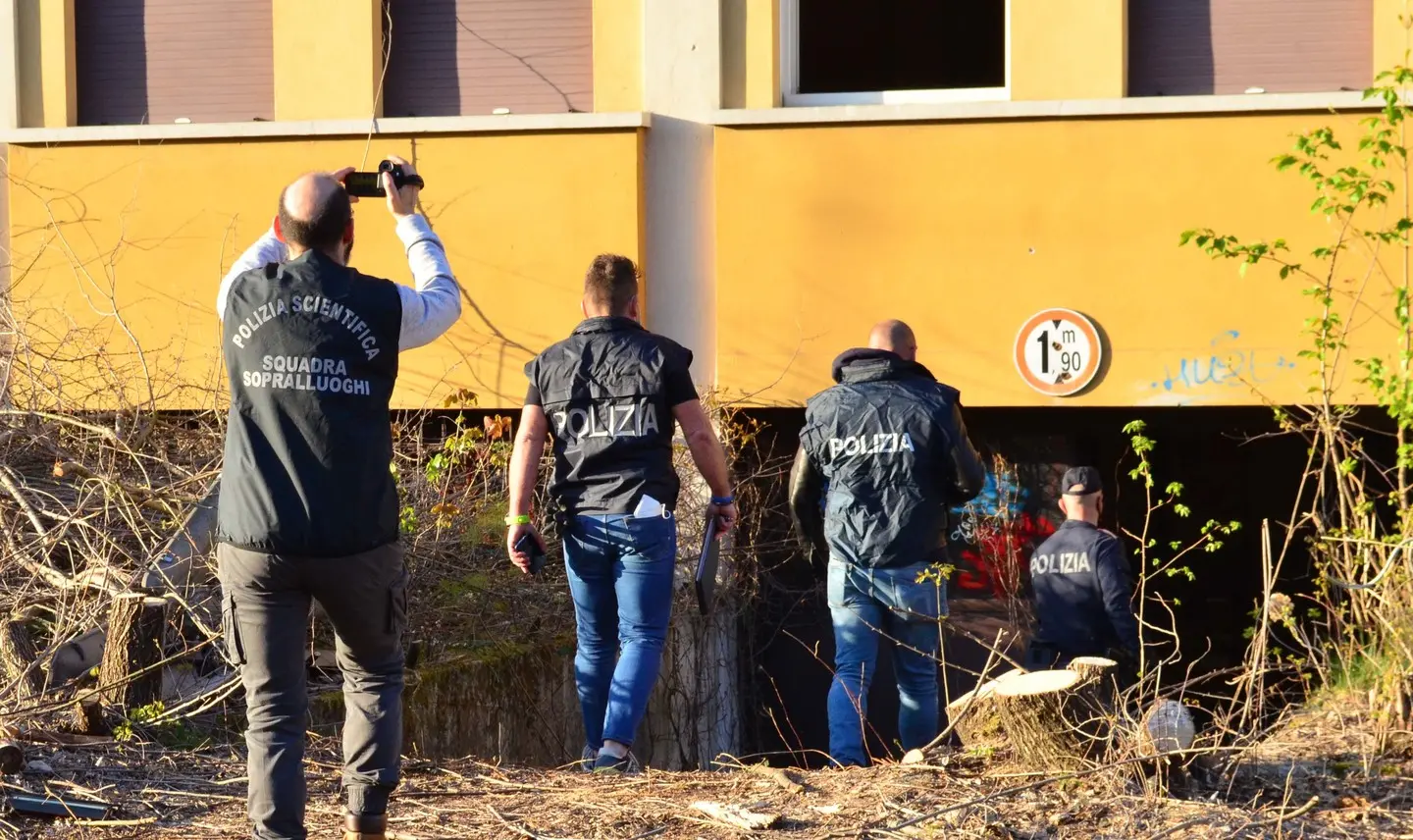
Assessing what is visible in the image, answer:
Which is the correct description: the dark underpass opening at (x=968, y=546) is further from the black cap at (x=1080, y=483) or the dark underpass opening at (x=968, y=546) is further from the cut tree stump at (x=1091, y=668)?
the cut tree stump at (x=1091, y=668)

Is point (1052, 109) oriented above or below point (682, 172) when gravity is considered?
above

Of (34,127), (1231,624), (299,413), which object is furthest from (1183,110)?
(34,127)

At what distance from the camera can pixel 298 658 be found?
4.11 metres

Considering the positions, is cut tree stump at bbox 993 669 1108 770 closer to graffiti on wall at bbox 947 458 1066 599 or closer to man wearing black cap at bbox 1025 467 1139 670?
man wearing black cap at bbox 1025 467 1139 670

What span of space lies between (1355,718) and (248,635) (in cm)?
458

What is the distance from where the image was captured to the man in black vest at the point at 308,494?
3986 mm

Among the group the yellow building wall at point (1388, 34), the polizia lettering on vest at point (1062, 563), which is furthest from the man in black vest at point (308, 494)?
the yellow building wall at point (1388, 34)

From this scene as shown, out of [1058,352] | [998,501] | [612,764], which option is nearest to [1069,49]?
[1058,352]

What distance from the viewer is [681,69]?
902 cm

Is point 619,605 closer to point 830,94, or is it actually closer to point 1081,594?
point 1081,594

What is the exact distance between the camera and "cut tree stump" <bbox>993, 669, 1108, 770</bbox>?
5.21 meters

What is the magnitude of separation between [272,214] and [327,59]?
0.95 m

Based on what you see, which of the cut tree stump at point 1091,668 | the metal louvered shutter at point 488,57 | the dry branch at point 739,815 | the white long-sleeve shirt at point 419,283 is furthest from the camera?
the metal louvered shutter at point 488,57

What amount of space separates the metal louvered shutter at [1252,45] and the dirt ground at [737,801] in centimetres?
430
